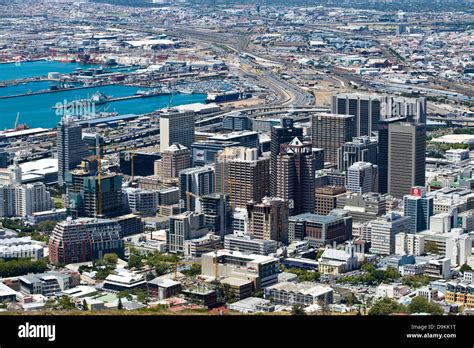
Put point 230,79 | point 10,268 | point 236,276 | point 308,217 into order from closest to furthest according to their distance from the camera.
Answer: point 236,276 → point 10,268 → point 308,217 → point 230,79

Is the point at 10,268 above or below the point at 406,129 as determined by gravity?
below

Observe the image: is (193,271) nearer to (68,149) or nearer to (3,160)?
(68,149)

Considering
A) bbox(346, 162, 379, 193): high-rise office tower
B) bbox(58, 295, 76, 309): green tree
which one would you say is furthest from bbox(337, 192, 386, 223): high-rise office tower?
bbox(58, 295, 76, 309): green tree

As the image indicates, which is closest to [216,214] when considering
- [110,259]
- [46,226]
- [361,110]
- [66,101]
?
[110,259]

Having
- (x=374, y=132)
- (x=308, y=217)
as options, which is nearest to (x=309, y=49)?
(x=374, y=132)

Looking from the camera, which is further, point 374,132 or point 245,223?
point 374,132

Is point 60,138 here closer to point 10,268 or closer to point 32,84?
point 10,268

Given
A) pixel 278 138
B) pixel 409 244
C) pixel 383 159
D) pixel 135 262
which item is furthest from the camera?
pixel 383 159
